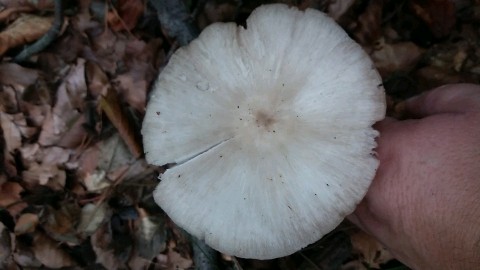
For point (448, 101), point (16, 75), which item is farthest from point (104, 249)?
point (448, 101)

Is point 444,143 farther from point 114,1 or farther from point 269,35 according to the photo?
point 114,1

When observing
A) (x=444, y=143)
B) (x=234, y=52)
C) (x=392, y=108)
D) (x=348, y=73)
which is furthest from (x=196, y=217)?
(x=392, y=108)

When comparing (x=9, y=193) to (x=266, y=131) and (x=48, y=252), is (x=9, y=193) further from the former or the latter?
(x=266, y=131)

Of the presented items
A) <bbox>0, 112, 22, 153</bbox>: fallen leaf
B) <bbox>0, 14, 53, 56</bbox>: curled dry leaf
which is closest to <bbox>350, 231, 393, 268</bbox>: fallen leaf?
<bbox>0, 112, 22, 153</bbox>: fallen leaf

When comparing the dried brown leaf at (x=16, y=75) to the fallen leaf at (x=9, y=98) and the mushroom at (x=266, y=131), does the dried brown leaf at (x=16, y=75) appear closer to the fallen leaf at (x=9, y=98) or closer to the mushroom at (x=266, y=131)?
the fallen leaf at (x=9, y=98)

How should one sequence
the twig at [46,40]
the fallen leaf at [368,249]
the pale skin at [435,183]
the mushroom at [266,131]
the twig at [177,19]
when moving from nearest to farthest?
the pale skin at [435,183]
the mushroom at [266,131]
the twig at [177,19]
the fallen leaf at [368,249]
the twig at [46,40]

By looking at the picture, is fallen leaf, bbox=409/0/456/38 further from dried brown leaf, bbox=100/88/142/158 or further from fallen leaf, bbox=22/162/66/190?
fallen leaf, bbox=22/162/66/190

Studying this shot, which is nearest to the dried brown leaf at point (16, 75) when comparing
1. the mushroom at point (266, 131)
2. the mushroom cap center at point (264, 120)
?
the mushroom at point (266, 131)
